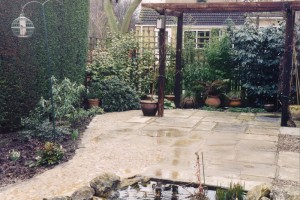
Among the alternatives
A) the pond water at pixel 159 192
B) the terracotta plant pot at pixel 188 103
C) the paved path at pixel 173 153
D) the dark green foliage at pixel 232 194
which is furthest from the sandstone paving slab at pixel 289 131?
the dark green foliage at pixel 232 194

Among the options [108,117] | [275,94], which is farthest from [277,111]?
[108,117]

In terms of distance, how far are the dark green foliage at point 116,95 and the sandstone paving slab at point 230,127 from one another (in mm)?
2940

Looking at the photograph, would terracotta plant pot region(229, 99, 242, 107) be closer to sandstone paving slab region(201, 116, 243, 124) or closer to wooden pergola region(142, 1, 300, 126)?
sandstone paving slab region(201, 116, 243, 124)

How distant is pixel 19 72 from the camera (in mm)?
7535

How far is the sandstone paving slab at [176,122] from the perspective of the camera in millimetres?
8758

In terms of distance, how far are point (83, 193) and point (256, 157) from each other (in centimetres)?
309

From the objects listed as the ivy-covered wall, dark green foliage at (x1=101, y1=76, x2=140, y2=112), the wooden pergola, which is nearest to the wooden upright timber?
the wooden pergola

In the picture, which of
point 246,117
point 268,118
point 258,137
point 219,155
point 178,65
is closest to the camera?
point 219,155

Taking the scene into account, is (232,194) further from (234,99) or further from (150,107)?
(234,99)

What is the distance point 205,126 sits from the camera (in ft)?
28.2

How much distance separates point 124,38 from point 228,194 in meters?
8.33

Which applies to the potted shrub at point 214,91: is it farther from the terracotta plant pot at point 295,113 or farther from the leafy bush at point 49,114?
the leafy bush at point 49,114

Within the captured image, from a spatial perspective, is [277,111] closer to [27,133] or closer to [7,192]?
[27,133]

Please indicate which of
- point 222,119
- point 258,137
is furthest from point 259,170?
point 222,119
